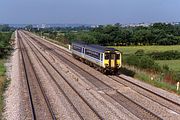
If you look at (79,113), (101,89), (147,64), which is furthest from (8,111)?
(147,64)

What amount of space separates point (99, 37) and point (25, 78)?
100260 mm

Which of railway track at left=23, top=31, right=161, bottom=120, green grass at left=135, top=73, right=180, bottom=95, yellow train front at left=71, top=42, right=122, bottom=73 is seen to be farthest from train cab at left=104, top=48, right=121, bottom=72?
green grass at left=135, top=73, right=180, bottom=95

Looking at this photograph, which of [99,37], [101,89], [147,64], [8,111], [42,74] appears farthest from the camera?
[99,37]

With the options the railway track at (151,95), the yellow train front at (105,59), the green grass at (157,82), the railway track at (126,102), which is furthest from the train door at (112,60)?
the green grass at (157,82)

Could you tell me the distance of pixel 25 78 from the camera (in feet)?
106

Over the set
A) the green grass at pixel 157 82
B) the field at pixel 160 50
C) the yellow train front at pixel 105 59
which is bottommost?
the field at pixel 160 50

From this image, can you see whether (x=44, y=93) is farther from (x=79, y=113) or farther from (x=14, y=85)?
(x=79, y=113)

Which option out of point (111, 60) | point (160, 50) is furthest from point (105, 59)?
point (160, 50)

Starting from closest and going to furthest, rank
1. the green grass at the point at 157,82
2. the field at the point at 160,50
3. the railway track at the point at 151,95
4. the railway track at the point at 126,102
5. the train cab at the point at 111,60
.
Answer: the railway track at the point at 126,102, the railway track at the point at 151,95, the green grass at the point at 157,82, the train cab at the point at 111,60, the field at the point at 160,50

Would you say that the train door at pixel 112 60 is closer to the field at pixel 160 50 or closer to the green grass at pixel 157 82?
the green grass at pixel 157 82

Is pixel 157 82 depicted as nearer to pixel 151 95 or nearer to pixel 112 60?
pixel 151 95

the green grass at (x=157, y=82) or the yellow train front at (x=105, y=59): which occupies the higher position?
the yellow train front at (x=105, y=59)

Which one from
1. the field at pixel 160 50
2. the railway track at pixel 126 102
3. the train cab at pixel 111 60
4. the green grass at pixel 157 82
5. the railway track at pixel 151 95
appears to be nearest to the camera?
the railway track at pixel 126 102

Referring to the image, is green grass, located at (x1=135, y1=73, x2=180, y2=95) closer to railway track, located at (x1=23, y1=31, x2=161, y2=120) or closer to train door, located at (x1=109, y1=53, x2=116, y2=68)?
train door, located at (x1=109, y1=53, x2=116, y2=68)
